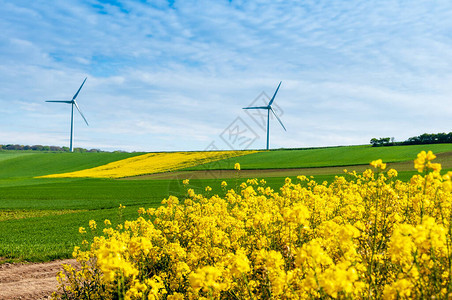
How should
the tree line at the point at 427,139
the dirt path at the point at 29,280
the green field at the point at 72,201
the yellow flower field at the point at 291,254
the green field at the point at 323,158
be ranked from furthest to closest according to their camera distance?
the tree line at the point at 427,139 < the green field at the point at 323,158 < the green field at the point at 72,201 < the dirt path at the point at 29,280 < the yellow flower field at the point at 291,254

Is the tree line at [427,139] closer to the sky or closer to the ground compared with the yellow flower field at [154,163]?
closer to the sky

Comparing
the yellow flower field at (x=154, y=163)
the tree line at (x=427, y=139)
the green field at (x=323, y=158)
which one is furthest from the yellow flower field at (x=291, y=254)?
the tree line at (x=427, y=139)

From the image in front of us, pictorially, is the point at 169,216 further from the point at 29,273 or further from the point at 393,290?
the point at 393,290

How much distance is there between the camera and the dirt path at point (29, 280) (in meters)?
8.38

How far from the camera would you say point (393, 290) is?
3488 mm

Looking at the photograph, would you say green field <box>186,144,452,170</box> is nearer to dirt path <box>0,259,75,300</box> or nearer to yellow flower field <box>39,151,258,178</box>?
yellow flower field <box>39,151,258,178</box>

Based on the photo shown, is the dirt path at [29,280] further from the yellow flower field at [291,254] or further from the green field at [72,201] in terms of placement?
the yellow flower field at [291,254]

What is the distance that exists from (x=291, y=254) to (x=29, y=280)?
7974mm

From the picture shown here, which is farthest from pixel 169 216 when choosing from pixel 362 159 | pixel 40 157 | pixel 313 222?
pixel 40 157

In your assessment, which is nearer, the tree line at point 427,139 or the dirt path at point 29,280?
the dirt path at point 29,280

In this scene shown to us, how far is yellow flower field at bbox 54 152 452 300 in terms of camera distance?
340 cm

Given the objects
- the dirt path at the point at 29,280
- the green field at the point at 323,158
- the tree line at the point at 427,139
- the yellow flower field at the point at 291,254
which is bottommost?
the dirt path at the point at 29,280

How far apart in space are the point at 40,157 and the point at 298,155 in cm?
5942

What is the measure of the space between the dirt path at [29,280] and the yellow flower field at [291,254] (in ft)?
5.96
